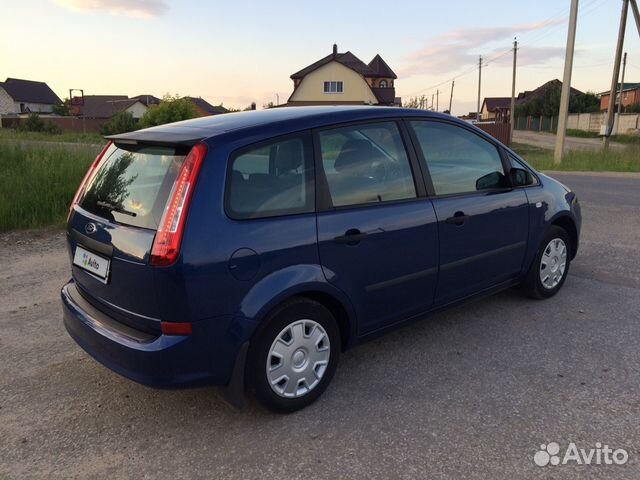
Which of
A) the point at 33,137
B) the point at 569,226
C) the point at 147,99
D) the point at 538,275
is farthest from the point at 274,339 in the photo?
the point at 147,99

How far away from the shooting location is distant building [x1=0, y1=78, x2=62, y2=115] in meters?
82.9

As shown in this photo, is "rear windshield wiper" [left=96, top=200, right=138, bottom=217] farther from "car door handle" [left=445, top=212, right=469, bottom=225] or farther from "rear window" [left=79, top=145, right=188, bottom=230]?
"car door handle" [left=445, top=212, right=469, bottom=225]

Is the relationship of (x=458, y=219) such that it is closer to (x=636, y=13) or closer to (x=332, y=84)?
(x=636, y=13)

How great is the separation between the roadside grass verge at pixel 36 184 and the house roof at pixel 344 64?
46258mm

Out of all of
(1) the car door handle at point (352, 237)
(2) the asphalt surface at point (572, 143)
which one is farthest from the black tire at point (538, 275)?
(2) the asphalt surface at point (572, 143)

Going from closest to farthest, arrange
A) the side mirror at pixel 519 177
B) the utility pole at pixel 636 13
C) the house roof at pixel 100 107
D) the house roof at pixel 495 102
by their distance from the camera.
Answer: the side mirror at pixel 519 177 < the utility pole at pixel 636 13 < the house roof at pixel 100 107 < the house roof at pixel 495 102

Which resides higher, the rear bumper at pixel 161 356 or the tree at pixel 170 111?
the tree at pixel 170 111

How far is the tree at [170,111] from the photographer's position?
39469 millimetres

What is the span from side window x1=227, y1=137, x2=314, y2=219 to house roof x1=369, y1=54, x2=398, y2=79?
59.6m

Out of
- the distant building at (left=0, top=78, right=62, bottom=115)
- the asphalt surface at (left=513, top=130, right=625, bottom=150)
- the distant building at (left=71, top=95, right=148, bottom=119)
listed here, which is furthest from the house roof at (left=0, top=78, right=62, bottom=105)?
the asphalt surface at (left=513, top=130, right=625, bottom=150)

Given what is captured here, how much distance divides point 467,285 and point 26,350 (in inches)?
127

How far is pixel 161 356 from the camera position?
8.39 feet

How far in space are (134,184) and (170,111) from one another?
39.3 meters

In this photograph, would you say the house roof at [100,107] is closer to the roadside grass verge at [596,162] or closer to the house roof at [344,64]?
the house roof at [344,64]
